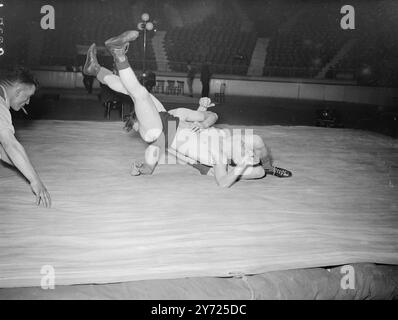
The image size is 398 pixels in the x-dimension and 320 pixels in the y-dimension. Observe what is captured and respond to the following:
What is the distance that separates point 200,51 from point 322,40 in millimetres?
5178

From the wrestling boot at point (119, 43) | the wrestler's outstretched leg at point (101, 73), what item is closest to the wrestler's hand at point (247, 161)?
the wrestling boot at point (119, 43)

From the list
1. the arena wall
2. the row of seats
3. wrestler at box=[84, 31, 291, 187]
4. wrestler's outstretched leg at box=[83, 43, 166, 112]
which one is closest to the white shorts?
wrestler at box=[84, 31, 291, 187]

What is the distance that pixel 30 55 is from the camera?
1722cm

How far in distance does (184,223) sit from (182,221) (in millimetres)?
34

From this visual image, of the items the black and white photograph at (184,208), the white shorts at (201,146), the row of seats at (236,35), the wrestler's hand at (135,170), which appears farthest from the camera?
the row of seats at (236,35)

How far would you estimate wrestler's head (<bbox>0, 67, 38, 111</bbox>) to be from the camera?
7.60 ft

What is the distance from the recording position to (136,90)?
2.72 meters

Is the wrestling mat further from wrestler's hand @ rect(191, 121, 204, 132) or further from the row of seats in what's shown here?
the row of seats

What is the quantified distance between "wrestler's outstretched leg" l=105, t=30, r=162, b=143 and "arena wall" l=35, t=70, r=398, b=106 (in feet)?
41.8

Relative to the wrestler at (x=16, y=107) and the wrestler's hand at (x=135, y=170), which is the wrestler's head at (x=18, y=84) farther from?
the wrestler's hand at (x=135, y=170)

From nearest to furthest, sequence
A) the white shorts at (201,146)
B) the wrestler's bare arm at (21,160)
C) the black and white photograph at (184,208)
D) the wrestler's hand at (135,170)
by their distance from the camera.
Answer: the black and white photograph at (184,208), the wrestler's bare arm at (21,160), the white shorts at (201,146), the wrestler's hand at (135,170)

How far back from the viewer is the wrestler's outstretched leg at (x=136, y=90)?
2.63m

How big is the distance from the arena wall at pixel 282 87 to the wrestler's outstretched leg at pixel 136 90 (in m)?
12.7
